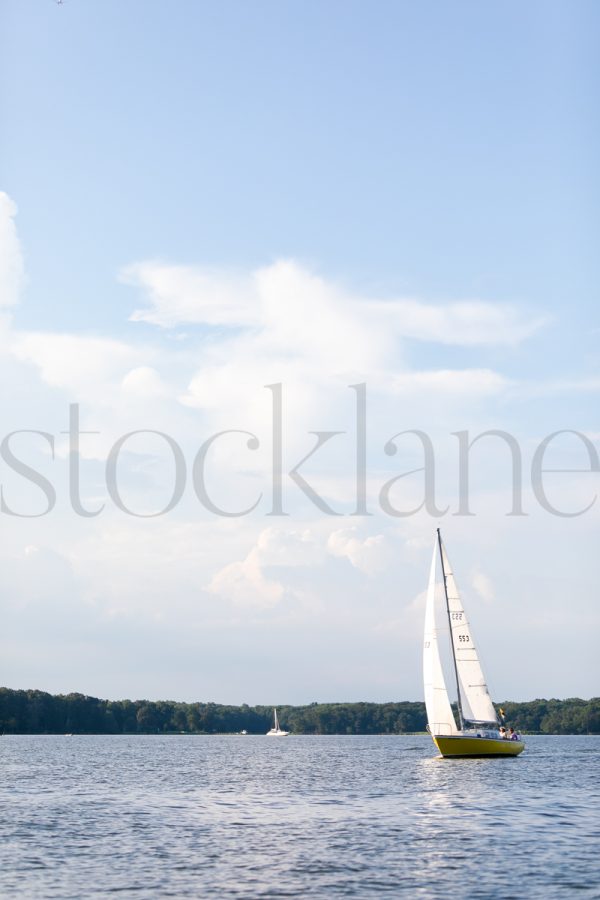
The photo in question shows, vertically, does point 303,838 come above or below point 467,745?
above

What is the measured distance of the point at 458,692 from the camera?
Result: 9638 cm

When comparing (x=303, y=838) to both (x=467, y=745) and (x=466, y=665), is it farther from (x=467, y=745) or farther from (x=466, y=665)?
(x=466, y=665)

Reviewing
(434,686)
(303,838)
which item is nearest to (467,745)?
(434,686)

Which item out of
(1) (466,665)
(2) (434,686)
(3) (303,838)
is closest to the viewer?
(3) (303,838)

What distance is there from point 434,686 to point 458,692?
7.99 m

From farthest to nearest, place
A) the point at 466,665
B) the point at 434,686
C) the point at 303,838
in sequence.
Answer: the point at 466,665
the point at 434,686
the point at 303,838

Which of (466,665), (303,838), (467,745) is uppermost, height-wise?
(466,665)

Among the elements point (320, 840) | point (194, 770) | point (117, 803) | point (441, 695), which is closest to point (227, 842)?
point (320, 840)

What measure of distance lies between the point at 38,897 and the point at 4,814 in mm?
24596

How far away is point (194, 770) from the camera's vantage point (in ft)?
330

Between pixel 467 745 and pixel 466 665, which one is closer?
pixel 467 745

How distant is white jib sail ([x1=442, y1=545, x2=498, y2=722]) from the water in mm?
17674

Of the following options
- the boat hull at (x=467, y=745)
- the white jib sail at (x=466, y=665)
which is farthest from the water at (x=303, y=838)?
the white jib sail at (x=466, y=665)

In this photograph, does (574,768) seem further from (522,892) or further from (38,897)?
(38,897)
